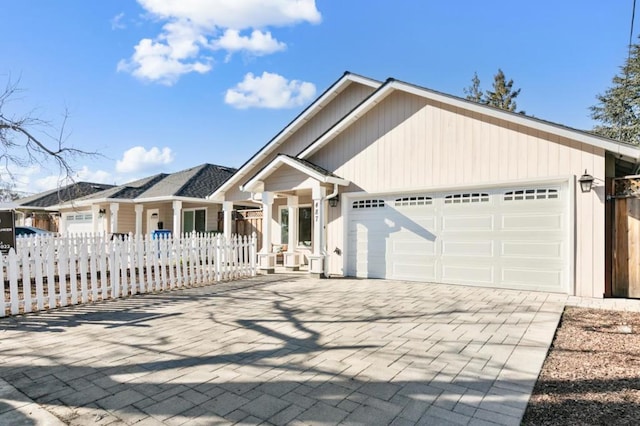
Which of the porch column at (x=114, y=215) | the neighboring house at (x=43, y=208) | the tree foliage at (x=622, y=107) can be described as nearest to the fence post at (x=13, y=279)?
the porch column at (x=114, y=215)

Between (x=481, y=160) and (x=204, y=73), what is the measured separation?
33.4ft

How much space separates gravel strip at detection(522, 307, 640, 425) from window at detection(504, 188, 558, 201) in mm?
3120

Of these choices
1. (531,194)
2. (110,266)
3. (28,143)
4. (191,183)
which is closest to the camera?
(110,266)

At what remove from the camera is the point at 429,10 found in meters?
10.4

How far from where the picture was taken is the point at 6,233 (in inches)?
267

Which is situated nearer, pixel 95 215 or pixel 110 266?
pixel 110 266

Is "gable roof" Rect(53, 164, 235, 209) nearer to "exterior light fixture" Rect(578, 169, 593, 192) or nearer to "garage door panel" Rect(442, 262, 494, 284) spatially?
"garage door panel" Rect(442, 262, 494, 284)

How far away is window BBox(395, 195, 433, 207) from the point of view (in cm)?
958

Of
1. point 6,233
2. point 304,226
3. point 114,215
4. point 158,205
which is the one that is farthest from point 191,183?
point 6,233

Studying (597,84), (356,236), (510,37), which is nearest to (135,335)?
(356,236)

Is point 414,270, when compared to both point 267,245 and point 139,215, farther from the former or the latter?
point 139,215

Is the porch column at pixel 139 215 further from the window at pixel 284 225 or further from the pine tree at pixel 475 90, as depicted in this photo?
the pine tree at pixel 475 90

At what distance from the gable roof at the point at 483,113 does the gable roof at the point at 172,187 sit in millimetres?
7870

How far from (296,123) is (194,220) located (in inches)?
318
